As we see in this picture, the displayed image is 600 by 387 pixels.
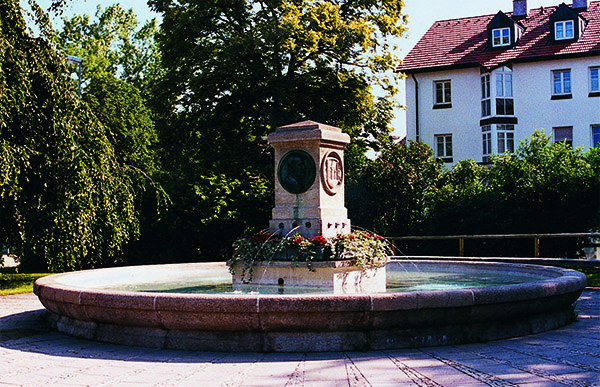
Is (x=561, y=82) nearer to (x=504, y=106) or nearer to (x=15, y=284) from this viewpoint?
(x=504, y=106)

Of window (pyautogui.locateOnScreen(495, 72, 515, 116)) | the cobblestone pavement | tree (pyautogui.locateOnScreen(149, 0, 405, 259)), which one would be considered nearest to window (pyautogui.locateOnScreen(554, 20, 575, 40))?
window (pyautogui.locateOnScreen(495, 72, 515, 116))

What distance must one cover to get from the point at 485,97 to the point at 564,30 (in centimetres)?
530

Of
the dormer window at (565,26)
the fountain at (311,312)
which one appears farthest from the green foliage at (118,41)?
the fountain at (311,312)

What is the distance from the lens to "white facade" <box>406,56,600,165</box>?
34.4 meters

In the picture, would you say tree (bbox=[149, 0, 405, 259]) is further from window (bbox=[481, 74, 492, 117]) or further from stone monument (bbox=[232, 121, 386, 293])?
stone monument (bbox=[232, 121, 386, 293])

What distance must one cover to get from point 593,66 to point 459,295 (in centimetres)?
3102

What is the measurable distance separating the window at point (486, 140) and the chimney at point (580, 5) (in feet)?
30.5

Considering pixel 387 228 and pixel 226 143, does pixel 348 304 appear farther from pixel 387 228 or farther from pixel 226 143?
pixel 226 143

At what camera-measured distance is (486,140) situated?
35.7 metres

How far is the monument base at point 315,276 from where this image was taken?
9852 millimetres

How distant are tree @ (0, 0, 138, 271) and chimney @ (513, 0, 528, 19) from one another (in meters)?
30.9

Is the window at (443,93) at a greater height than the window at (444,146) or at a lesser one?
greater

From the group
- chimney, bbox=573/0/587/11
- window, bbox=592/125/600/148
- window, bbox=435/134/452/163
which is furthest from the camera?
chimney, bbox=573/0/587/11

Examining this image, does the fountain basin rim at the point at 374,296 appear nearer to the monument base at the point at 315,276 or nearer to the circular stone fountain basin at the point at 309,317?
the circular stone fountain basin at the point at 309,317
